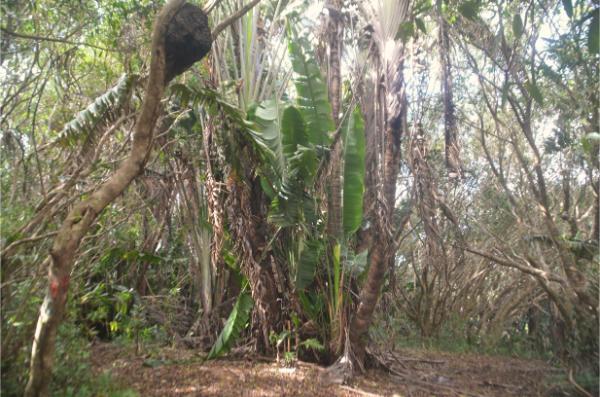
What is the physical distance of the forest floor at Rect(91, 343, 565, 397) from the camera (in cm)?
571

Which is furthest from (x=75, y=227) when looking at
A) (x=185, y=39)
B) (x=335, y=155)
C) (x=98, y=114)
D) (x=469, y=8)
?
(x=469, y=8)

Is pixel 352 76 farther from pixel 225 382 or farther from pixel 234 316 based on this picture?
pixel 225 382

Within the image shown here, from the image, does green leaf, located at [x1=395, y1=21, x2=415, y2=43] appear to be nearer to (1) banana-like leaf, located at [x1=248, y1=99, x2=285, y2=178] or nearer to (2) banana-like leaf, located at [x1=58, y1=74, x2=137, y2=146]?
(1) banana-like leaf, located at [x1=248, y1=99, x2=285, y2=178]

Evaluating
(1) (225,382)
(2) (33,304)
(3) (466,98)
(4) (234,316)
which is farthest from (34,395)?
(3) (466,98)

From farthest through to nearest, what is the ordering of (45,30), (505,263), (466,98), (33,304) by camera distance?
1. (466,98)
2. (505,263)
3. (45,30)
4. (33,304)

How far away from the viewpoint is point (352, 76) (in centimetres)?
812

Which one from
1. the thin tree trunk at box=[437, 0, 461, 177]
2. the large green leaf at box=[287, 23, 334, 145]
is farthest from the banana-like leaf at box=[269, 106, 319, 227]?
the thin tree trunk at box=[437, 0, 461, 177]

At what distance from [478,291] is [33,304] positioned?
10984mm

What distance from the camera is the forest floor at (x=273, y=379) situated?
225 inches

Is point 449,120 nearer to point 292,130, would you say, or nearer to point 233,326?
point 292,130

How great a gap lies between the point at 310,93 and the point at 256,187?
155 centimetres

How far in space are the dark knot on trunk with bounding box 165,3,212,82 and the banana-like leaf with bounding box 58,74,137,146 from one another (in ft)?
4.85

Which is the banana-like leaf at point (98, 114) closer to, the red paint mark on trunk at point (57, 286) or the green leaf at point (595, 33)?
the red paint mark on trunk at point (57, 286)

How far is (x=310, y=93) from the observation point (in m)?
6.79
